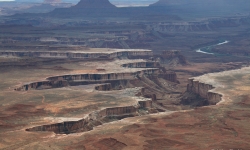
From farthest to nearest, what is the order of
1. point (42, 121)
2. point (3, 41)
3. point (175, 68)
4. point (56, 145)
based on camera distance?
point (3, 41) → point (175, 68) → point (42, 121) → point (56, 145)

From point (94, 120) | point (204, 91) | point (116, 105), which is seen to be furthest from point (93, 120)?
point (204, 91)

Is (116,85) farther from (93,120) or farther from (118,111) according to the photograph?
(93,120)

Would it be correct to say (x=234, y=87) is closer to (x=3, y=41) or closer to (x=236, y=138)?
(x=236, y=138)

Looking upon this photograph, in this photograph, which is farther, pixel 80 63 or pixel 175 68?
pixel 175 68

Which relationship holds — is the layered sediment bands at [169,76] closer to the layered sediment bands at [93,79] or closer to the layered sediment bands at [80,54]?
the layered sediment bands at [93,79]

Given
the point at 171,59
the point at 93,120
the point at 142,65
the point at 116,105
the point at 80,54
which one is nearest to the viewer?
the point at 93,120

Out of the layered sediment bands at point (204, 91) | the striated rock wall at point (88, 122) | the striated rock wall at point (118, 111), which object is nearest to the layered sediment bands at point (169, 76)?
the layered sediment bands at point (204, 91)

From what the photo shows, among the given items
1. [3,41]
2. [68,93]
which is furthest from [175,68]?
[68,93]

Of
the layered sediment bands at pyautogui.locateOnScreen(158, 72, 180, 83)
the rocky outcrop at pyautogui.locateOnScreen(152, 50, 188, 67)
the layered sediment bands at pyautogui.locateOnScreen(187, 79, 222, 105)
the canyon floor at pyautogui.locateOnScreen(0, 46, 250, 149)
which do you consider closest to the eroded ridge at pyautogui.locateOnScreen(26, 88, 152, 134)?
the canyon floor at pyautogui.locateOnScreen(0, 46, 250, 149)
